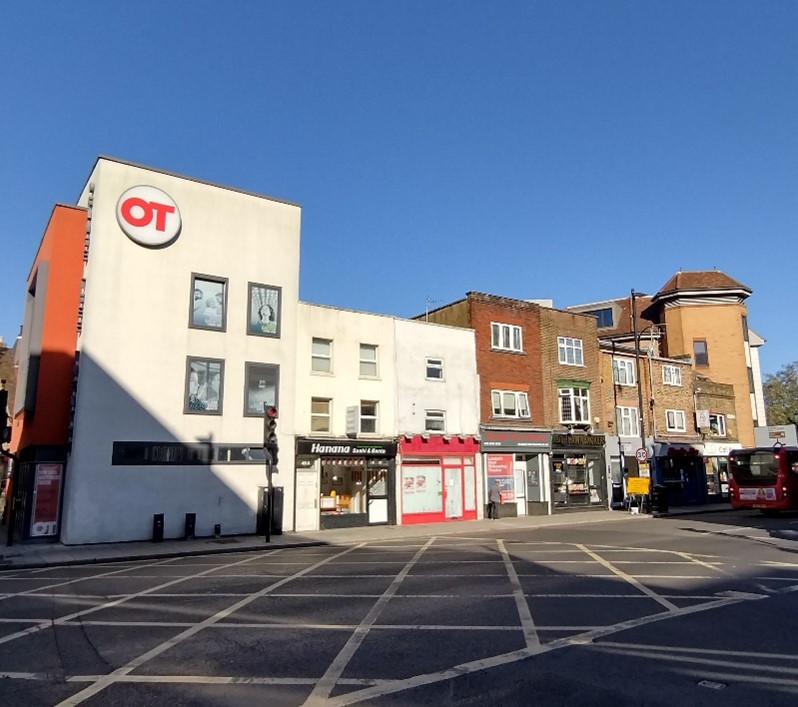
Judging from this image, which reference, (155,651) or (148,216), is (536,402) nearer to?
(148,216)

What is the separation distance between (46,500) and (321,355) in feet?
36.5

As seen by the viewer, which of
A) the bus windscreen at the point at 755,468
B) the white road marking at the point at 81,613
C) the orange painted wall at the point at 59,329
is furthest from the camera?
the bus windscreen at the point at 755,468

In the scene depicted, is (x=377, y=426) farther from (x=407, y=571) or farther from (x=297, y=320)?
(x=407, y=571)

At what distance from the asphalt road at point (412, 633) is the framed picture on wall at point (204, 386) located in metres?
8.19

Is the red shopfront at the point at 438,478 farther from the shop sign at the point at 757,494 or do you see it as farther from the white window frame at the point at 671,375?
the white window frame at the point at 671,375

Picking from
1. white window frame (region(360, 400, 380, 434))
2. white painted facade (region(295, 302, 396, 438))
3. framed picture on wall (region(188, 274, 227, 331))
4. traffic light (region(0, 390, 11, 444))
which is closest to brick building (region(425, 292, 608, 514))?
white painted facade (region(295, 302, 396, 438))

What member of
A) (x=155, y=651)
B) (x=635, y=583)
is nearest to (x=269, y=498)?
(x=635, y=583)

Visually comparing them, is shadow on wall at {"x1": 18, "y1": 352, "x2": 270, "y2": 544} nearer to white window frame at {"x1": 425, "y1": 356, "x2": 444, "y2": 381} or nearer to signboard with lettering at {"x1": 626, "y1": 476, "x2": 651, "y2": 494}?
white window frame at {"x1": 425, "y1": 356, "x2": 444, "y2": 381}

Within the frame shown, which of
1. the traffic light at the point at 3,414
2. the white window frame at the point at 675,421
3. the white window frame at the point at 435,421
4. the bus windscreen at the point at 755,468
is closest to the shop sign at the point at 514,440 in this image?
the white window frame at the point at 435,421

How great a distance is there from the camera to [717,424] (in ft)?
138

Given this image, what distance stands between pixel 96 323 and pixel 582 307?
4451cm

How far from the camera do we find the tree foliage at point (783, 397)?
196 feet

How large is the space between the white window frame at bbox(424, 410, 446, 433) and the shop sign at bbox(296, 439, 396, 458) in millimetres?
2370

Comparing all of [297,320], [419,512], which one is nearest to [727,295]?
[419,512]
